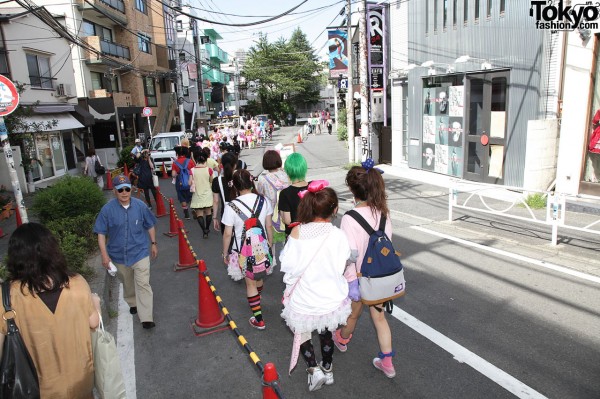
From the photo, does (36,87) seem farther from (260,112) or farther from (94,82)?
(260,112)

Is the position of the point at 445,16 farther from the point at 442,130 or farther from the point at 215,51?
the point at 215,51

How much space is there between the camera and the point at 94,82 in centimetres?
2678

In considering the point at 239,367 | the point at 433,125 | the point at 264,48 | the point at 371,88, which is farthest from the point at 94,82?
the point at 264,48

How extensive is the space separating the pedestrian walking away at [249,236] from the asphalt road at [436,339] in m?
0.60

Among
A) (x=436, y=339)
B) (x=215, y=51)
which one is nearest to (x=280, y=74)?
(x=215, y=51)

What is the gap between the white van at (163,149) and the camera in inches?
745

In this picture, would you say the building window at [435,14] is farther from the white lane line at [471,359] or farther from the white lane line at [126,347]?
the white lane line at [126,347]

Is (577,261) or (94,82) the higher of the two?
(94,82)

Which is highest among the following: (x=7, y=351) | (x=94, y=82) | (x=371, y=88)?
(x=94, y=82)

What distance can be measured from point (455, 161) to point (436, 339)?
10.6 m

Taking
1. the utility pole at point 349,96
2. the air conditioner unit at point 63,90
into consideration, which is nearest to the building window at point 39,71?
the air conditioner unit at point 63,90

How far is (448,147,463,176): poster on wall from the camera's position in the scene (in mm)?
13750

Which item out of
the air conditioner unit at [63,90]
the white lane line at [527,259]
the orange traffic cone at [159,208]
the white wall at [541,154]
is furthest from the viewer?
the air conditioner unit at [63,90]

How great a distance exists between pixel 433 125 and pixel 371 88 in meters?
2.67
